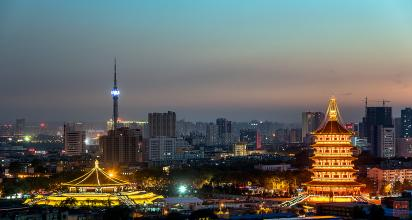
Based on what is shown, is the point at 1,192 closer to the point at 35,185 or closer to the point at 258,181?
the point at 35,185

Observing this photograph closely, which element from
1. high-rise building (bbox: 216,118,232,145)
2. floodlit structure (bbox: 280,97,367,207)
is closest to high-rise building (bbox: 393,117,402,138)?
high-rise building (bbox: 216,118,232,145)

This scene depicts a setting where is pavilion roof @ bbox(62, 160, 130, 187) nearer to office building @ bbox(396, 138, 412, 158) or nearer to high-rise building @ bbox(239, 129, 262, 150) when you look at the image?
office building @ bbox(396, 138, 412, 158)

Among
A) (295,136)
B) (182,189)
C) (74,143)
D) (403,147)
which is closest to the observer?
(182,189)

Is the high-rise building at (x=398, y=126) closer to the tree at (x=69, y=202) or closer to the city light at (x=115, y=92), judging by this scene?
the city light at (x=115, y=92)

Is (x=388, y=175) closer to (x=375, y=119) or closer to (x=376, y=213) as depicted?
(x=376, y=213)

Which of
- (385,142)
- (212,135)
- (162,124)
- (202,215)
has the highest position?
(162,124)

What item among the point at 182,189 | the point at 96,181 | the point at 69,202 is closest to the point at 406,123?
the point at 182,189

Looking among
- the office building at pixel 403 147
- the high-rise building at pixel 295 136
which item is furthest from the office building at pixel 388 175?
the high-rise building at pixel 295 136

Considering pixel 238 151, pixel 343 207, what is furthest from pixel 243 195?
pixel 238 151
